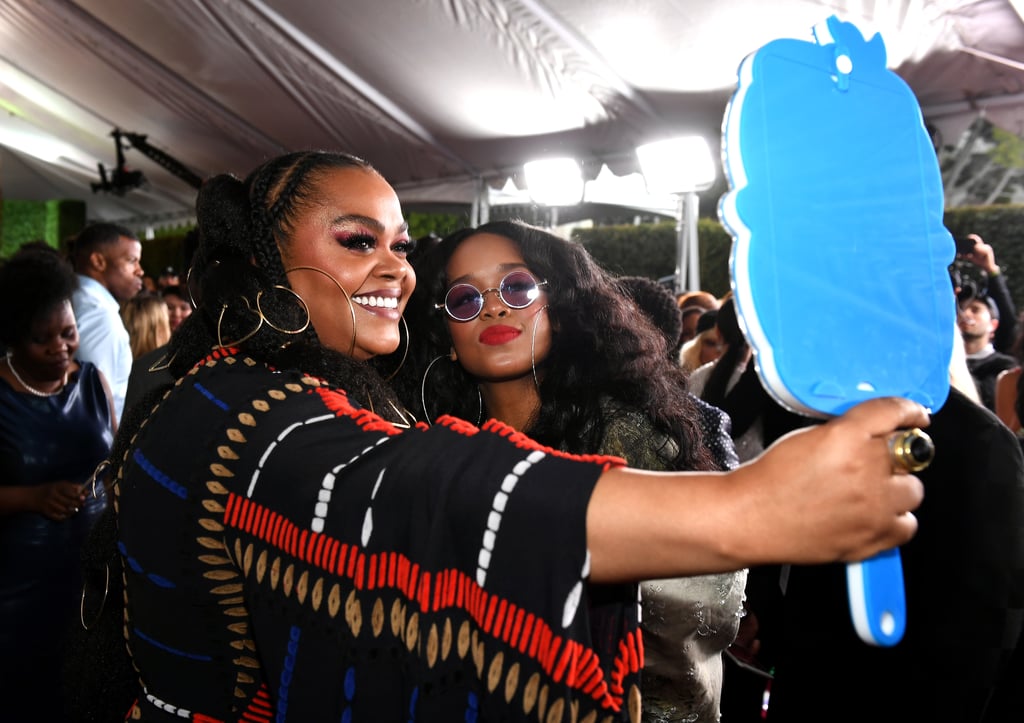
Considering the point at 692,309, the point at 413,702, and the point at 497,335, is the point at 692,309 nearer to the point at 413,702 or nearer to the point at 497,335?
the point at 497,335

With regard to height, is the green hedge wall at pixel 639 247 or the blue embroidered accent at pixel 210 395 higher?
the green hedge wall at pixel 639 247

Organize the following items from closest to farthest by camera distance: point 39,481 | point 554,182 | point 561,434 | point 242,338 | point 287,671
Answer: point 287,671 < point 242,338 < point 561,434 < point 39,481 < point 554,182

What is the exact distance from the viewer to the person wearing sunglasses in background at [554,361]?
2004 mm

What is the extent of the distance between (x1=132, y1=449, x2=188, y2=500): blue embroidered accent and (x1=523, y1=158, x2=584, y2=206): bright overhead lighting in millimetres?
5446

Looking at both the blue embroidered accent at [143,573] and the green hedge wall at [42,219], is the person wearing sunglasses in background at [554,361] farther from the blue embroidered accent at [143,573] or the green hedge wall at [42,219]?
the green hedge wall at [42,219]

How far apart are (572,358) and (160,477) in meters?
1.36

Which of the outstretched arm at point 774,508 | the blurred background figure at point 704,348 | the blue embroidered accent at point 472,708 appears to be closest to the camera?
the outstretched arm at point 774,508

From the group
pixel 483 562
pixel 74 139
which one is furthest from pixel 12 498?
pixel 74 139

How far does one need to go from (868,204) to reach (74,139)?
1292 cm

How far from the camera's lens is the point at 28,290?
303 centimetres

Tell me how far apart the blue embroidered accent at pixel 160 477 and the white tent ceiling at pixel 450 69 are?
3692 mm

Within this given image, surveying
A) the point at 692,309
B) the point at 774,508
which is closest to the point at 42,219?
the point at 692,309

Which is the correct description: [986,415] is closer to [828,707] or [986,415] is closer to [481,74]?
[828,707]

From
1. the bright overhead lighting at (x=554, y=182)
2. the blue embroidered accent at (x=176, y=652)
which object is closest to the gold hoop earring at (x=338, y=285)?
the blue embroidered accent at (x=176, y=652)
